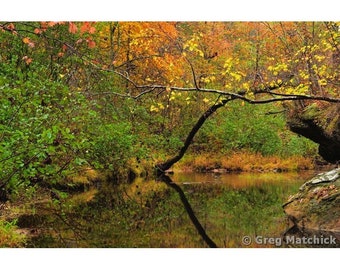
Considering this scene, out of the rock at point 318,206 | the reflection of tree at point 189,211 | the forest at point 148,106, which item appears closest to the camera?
the forest at point 148,106

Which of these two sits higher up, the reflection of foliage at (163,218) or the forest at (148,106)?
the forest at (148,106)

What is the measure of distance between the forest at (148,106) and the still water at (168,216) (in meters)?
0.11

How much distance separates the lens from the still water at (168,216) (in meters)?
5.54

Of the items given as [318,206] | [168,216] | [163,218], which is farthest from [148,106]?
[318,206]

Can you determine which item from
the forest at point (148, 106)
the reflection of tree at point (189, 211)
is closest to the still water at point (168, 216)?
the reflection of tree at point (189, 211)

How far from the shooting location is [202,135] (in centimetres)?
1223

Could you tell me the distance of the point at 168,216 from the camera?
22.6 ft

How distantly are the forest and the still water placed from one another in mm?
111

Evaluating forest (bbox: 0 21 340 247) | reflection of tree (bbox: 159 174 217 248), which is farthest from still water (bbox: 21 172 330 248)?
forest (bbox: 0 21 340 247)

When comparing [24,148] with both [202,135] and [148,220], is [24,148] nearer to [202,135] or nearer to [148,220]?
[148,220]

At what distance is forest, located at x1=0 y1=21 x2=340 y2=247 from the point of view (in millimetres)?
5359

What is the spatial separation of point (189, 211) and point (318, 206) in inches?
76.5

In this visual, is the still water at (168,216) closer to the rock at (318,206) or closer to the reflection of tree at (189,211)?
the reflection of tree at (189,211)
